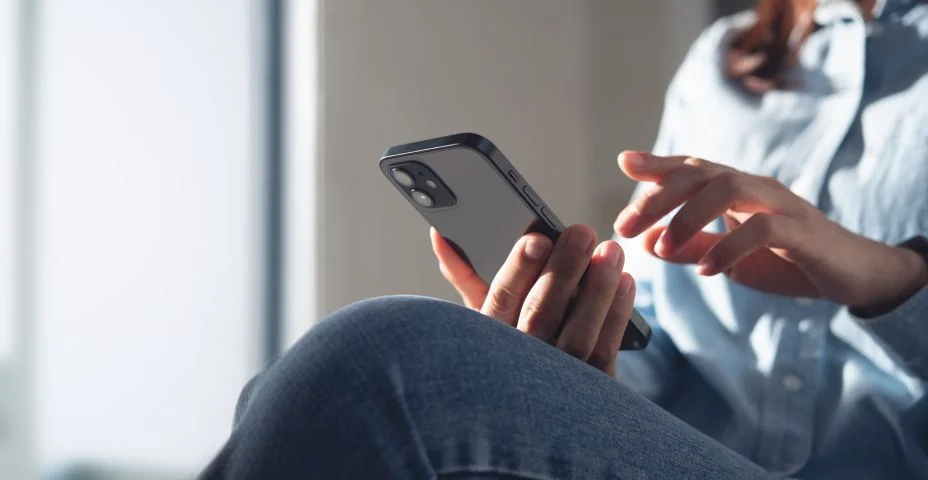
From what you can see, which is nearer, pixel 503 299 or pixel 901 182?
pixel 503 299

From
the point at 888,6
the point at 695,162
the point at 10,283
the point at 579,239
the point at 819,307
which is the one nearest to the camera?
the point at 579,239

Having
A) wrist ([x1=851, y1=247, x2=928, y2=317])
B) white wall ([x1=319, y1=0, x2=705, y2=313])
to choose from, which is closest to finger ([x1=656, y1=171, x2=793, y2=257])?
wrist ([x1=851, y1=247, x2=928, y2=317])

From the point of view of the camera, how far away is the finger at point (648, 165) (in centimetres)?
59

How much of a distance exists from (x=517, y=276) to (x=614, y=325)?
0.24 ft

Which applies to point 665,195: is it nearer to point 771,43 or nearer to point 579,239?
point 579,239

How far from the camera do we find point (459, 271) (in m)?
0.68

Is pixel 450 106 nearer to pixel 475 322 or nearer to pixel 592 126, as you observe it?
pixel 592 126

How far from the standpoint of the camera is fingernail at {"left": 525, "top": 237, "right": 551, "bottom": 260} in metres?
0.53

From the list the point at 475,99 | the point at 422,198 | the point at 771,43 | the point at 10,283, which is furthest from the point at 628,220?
the point at 475,99

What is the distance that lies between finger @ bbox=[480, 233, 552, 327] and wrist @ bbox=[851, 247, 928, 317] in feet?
0.87

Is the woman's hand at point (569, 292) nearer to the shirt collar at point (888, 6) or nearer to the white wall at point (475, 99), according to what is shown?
the shirt collar at point (888, 6)

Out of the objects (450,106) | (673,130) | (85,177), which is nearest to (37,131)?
(85,177)

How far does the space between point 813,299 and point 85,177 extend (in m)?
0.97

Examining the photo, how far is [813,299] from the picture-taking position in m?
0.73
